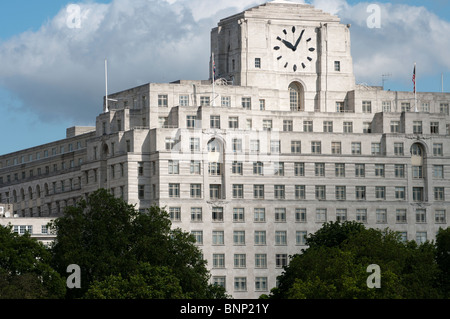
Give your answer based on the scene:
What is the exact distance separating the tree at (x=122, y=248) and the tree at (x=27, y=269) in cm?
365

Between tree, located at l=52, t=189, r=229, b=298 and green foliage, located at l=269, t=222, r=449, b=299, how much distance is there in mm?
12441

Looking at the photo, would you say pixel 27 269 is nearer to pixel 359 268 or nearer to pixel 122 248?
pixel 122 248

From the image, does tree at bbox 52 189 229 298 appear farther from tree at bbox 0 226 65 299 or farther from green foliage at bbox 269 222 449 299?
green foliage at bbox 269 222 449 299

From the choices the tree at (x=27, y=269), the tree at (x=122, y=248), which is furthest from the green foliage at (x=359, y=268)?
the tree at (x=27, y=269)

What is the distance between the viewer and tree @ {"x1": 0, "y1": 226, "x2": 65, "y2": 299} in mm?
160250

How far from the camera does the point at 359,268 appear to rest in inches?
6594

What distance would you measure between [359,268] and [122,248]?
98.3 ft

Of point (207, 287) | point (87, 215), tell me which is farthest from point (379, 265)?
point (87, 215)

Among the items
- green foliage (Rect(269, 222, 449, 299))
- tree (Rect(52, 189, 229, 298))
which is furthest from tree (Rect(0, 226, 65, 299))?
green foliage (Rect(269, 222, 449, 299))
